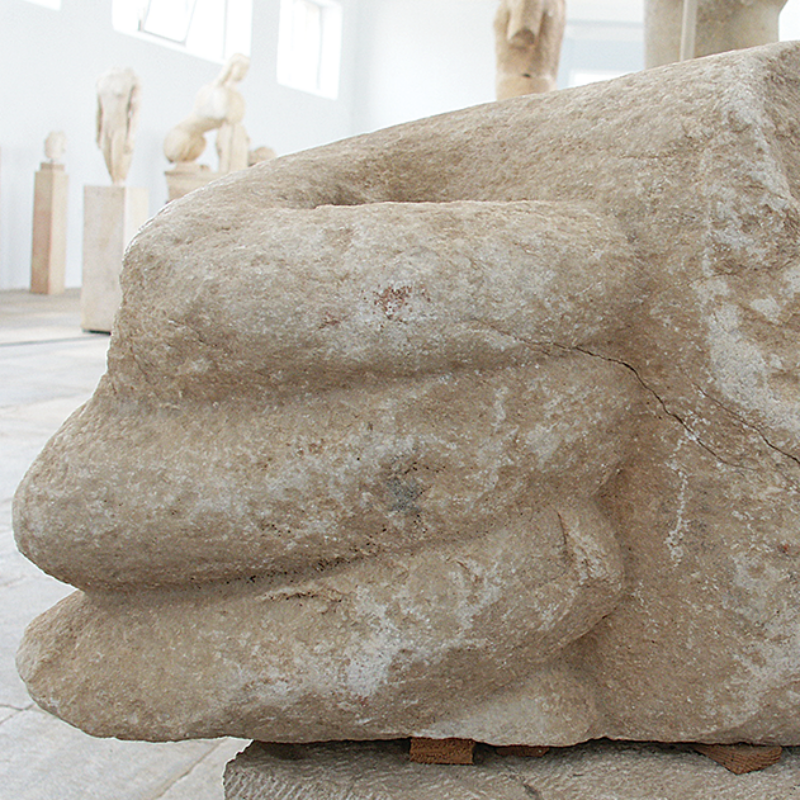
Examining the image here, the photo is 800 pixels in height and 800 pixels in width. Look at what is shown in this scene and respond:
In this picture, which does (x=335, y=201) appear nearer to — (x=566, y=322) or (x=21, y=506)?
(x=566, y=322)

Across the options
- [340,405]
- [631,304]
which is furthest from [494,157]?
[340,405]

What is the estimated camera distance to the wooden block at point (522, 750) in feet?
4.45

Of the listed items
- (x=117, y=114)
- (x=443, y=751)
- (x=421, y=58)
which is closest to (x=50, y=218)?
(x=117, y=114)

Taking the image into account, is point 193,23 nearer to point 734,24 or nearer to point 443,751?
point 734,24

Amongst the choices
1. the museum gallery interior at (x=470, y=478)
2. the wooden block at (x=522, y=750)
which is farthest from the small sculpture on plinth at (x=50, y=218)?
the wooden block at (x=522, y=750)

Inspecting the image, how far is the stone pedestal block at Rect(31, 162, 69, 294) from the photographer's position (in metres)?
9.10

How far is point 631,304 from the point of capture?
129cm

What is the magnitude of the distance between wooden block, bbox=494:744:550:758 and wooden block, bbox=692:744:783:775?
23 centimetres

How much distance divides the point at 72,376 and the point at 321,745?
4.06 metres

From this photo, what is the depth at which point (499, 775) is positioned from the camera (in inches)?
52.0

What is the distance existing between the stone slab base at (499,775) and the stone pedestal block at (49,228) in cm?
861

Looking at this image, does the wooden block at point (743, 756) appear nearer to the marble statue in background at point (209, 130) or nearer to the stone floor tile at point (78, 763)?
the stone floor tile at point (78, 763)

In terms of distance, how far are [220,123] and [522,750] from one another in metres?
8.93

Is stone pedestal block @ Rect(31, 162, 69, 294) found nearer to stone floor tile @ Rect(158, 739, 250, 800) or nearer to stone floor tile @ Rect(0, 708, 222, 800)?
stone floor tile @ Rect(0, 708, 222, 800)
